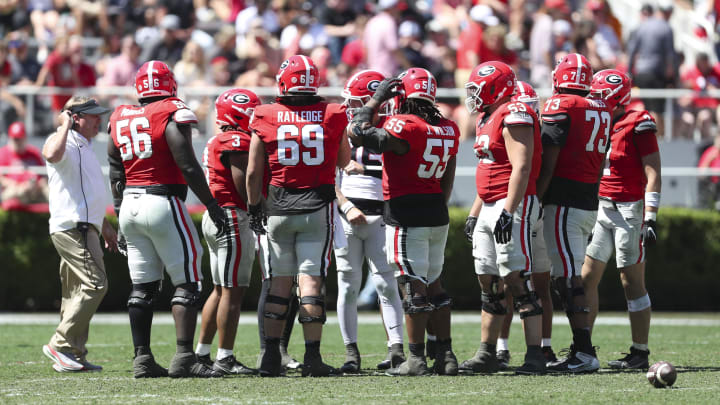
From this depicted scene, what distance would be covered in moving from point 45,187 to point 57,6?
5.63 m

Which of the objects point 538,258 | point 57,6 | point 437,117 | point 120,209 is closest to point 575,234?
point 538,258

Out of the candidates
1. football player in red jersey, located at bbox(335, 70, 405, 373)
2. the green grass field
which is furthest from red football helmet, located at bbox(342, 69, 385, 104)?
the green grass field

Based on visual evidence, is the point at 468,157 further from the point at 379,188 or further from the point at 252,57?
the point at 379,188

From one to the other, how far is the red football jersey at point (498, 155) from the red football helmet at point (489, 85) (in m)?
0.13

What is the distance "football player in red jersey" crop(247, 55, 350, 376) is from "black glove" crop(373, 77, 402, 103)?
1.10ft

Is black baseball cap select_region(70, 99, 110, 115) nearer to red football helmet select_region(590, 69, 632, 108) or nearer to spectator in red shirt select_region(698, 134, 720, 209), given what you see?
red football helmet select_region(590, 69, 632, 108)

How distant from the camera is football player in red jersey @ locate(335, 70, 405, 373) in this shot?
29.6ft

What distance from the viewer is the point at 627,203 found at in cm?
923

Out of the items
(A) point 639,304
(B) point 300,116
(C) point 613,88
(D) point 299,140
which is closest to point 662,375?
(A) point 639,304

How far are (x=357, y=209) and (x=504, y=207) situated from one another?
1.35 meters

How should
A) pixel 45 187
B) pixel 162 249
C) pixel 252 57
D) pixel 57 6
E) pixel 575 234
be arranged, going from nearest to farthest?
1. pixel 162 249
2. pixel 575 234
3. pixel 45 187
4. pixel 252 57
5. pixel 57 6

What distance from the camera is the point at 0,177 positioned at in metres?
15.1

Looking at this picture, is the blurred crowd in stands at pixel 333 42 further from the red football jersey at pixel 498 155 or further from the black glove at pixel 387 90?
the black glove at pixel 387 90

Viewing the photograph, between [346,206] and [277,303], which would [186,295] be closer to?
[277,303]
